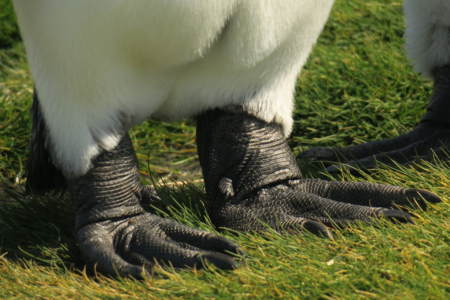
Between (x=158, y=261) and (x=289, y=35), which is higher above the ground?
(x=289, y=35)

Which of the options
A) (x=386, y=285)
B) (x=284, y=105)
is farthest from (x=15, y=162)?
(x=386, y=285)

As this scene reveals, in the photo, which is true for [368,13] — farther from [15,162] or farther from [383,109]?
[15,162]

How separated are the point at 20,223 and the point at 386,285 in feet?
4.35

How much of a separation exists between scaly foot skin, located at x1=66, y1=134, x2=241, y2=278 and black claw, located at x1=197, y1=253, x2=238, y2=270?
2 cm

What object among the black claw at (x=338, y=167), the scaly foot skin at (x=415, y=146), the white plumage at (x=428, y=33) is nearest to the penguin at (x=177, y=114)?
the black claw at (x=338, y=167)

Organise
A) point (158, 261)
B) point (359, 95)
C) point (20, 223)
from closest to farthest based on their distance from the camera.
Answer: point (158, 261), point (20, 223), point (359, 95)

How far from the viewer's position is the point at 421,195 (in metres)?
1.66

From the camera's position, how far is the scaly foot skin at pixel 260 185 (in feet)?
5.66

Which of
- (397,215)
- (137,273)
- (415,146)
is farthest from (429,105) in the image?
(137,273)

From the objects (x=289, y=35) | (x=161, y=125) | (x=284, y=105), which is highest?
(x=289, y=35)

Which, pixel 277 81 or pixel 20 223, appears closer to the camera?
pixel 277 81

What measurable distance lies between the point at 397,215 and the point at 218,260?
1.75 feet

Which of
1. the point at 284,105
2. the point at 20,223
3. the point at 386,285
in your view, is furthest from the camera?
the point at 20,223

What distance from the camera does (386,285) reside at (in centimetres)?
130
